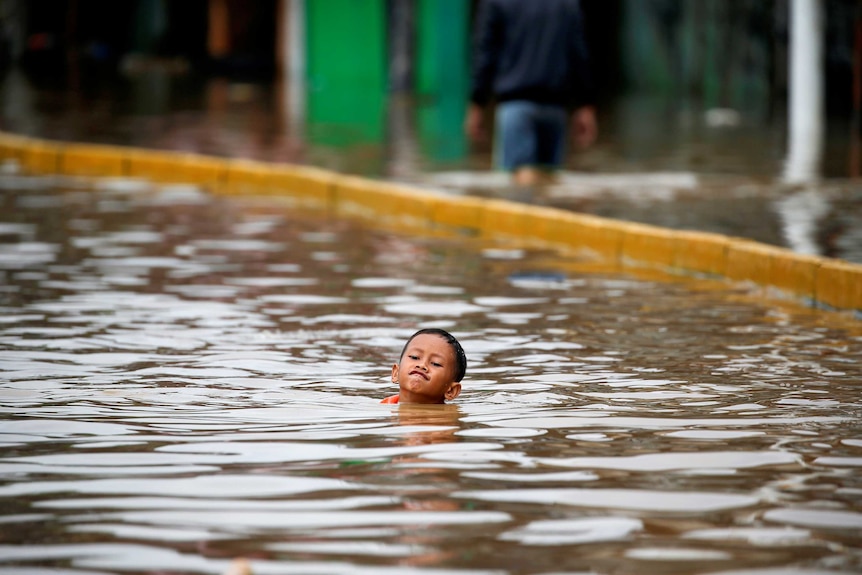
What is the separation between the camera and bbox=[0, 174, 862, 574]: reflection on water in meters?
4.47

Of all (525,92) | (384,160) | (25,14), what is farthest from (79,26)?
(525,92)

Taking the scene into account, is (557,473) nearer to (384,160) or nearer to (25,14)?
(384,160)

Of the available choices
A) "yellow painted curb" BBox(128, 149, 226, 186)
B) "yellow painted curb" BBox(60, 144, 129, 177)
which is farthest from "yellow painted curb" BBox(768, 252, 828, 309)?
"yellow painted curb" BBox(60, 144, 129, 177)

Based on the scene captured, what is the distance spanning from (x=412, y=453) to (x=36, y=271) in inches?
228

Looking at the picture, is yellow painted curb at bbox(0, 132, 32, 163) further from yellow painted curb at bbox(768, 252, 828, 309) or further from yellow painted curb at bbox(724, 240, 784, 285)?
yellow painted curb at bbox(768, 252, 828, 309)

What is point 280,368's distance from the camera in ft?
24.8

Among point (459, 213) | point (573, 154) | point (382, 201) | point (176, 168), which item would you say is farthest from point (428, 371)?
point (573, 154)

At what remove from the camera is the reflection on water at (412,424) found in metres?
4.47

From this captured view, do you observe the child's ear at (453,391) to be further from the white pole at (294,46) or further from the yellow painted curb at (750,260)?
the white pole at (294,46)

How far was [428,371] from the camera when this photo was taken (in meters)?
6.63

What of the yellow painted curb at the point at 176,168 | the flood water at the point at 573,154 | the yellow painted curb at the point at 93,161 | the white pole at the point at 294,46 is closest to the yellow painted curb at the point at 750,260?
the flood water at the point at 573,154

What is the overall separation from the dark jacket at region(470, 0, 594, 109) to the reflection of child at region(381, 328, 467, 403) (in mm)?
8303

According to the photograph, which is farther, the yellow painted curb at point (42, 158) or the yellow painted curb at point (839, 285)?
the yellow painted curb at point (42, 158)

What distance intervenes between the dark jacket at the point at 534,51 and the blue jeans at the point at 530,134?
9 centimetres
